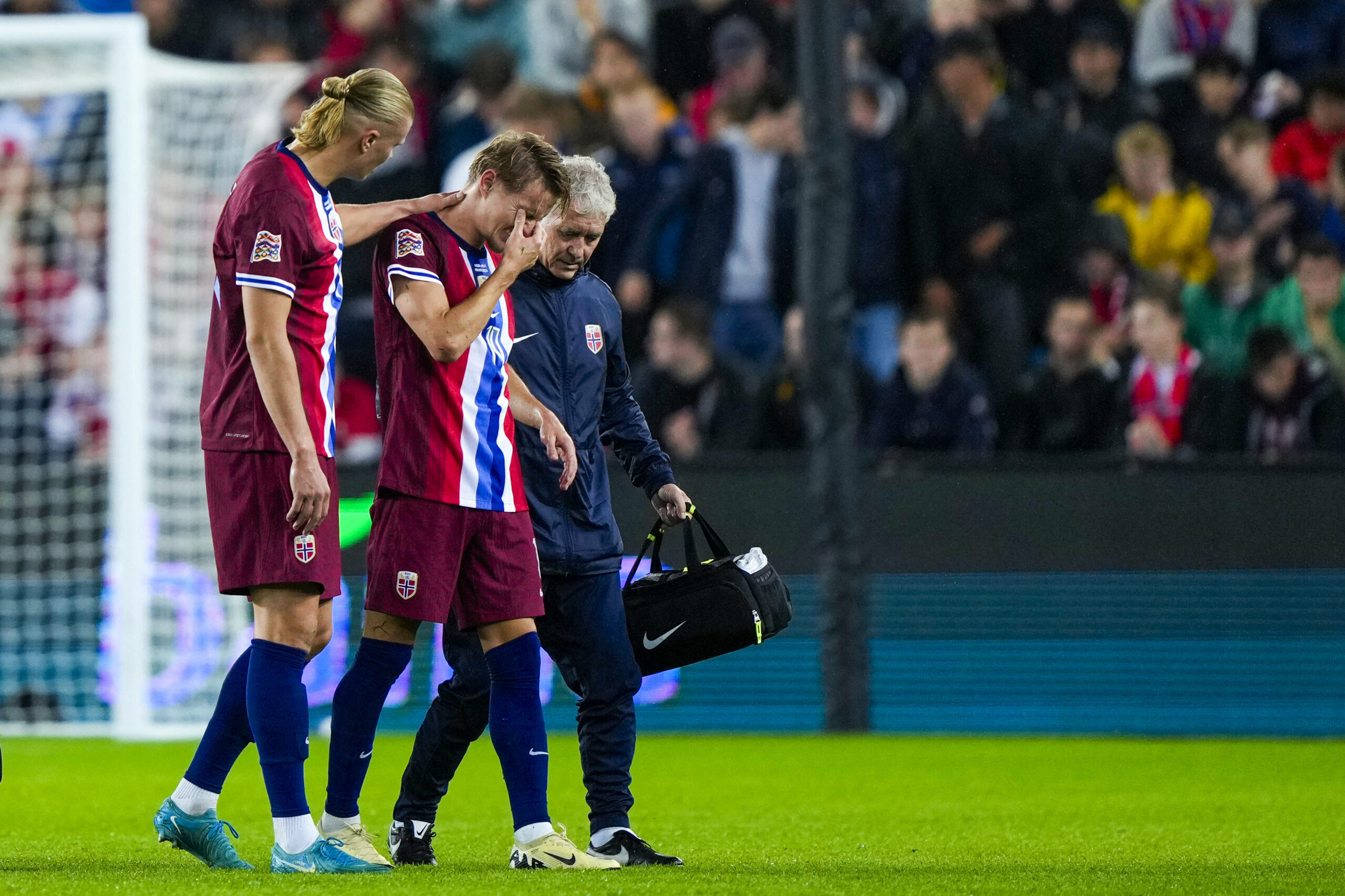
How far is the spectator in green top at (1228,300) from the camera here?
974 cm

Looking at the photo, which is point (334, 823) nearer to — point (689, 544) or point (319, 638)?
point (319, 638)

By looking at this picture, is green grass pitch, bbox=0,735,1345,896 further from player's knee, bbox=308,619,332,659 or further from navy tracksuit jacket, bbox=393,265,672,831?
player's knee, bbox=308,619,332,659

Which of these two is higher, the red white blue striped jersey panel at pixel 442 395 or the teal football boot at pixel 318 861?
the red white blue striped jersey panel at pixel 442 395

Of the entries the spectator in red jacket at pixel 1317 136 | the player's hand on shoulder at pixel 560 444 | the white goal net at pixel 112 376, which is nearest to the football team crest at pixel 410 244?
the player's hand on shoulder at pixel 560 444

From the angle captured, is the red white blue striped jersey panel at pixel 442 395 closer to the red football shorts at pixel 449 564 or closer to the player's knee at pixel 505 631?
the red football shorts at pixel 449 564

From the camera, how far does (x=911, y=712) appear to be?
30.8 ft

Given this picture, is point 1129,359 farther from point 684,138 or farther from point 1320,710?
point 684,138

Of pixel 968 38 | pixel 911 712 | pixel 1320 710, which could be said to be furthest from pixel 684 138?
pixel 1320 710

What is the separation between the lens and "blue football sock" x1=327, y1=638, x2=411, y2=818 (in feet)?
14.2

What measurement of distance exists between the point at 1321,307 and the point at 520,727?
649cm

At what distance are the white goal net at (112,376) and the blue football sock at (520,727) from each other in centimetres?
510

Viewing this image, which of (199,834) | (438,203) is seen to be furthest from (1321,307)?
(199,834)

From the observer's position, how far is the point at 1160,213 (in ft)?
34.6

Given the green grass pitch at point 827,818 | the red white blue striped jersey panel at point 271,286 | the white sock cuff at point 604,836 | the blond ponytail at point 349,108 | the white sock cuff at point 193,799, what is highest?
the blond ponytail at point 349,108
